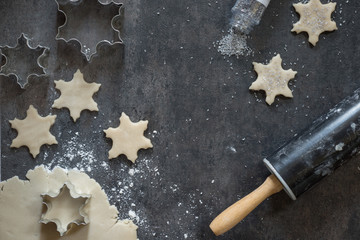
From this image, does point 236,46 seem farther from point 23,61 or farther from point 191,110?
point 23,61

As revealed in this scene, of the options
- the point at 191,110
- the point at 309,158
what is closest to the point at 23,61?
the point at 191,110

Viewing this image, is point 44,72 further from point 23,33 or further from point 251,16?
point 251,16

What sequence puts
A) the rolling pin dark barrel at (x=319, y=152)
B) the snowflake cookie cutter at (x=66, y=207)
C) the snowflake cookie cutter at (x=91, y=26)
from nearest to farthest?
the rolling pin dark barrel at (x=319, y=152) < the snowflake cookie cutter at (x=66, y=207) < the snowflake cookie cutter at (x=91, y=26)

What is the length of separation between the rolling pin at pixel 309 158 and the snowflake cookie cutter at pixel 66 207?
16.4 inches

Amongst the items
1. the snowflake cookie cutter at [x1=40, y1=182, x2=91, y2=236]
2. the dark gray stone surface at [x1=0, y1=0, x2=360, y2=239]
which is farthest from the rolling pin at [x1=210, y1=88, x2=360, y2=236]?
the snowflake cookie cutter at [x1=40, y1=182, x2=91, y2=236]

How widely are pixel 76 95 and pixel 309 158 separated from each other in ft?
2.57

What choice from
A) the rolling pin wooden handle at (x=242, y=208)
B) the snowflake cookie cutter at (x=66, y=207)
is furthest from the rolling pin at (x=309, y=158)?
the snowflake cookie cutter at (x=66, y=207)

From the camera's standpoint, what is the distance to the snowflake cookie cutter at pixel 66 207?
1.45 m

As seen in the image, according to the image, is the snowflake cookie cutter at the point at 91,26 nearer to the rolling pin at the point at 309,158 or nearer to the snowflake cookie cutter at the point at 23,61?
the snowflake cookie cutter at the point at 23,61

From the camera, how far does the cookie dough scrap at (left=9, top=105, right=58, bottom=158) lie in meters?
1.53

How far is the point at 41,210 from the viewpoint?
1484 millimetres

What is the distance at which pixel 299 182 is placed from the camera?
136 centimetres

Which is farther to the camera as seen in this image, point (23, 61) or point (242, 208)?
point (23, 61)

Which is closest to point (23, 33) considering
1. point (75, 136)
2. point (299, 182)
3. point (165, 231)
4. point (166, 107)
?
point (75, 136)
